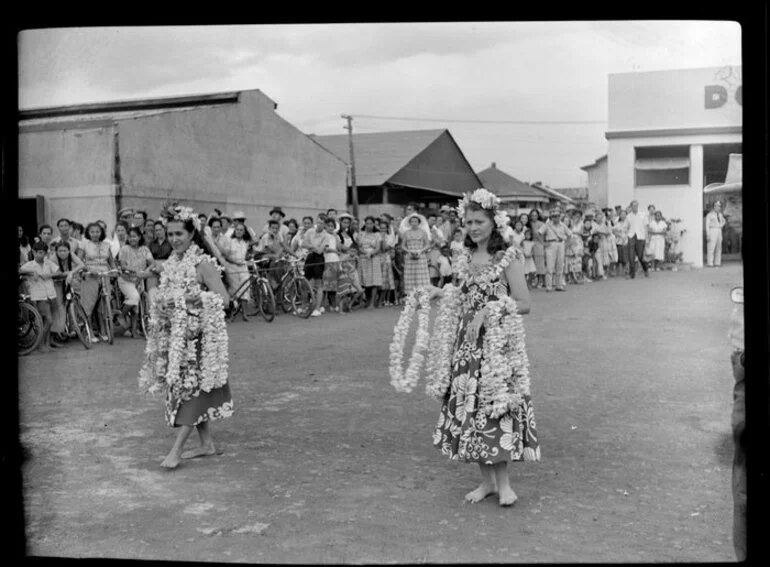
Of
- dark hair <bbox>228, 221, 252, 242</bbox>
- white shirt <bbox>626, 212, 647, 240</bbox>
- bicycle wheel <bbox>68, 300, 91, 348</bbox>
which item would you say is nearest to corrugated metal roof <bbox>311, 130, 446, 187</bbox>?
white shirt <bbox>626, 212, 647, 240</bbox>

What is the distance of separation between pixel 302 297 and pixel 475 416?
886cm

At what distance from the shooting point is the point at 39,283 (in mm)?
9875

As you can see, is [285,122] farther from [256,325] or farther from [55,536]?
[55,536]

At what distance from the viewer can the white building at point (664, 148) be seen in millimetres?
18922

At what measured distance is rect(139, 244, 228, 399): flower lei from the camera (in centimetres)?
557

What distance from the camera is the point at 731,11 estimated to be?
3139 mm

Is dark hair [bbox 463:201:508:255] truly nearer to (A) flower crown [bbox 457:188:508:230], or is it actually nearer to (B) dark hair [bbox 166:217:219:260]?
(A) flower crown [bbox 457:188:508:230]

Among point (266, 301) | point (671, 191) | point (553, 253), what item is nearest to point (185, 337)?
point (266, 301)

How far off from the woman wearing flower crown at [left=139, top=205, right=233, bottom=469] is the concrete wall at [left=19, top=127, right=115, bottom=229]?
382 inches

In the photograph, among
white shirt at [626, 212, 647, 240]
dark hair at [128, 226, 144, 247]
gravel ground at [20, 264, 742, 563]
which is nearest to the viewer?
gravel ground at [20, 264, 742, 563]

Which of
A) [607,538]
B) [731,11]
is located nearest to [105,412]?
[607,538]

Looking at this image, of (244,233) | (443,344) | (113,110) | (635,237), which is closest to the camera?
(443,344)

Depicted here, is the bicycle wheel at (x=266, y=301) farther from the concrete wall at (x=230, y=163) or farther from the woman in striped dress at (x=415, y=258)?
the concrete wall at (x=230, y=163)

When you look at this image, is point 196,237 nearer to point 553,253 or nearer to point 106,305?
point 106,305
